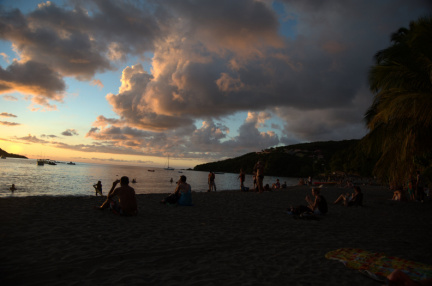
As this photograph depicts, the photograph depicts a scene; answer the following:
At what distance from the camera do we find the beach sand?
386 cm

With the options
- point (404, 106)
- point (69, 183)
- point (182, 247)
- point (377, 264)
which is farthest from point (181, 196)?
point (69, 183)

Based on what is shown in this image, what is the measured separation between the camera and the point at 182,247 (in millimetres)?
5332

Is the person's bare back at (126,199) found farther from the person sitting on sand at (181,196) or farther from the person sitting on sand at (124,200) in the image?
the person sitting on sand at (181,196)

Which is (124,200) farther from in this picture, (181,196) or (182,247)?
(182,247)

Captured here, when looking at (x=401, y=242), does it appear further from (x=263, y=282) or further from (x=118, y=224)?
(x=118, y=224)

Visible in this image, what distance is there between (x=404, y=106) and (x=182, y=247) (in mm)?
8134

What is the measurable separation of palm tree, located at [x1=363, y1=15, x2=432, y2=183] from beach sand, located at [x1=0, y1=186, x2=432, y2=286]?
2.51 m

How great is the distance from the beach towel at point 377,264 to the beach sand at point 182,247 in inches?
7.4

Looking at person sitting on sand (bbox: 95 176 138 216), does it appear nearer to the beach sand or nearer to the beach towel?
the beach sand

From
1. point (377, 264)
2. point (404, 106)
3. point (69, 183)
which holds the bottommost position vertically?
point (69, 183)

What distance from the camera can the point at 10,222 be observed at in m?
6.66

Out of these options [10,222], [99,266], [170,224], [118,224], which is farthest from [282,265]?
[10,222]

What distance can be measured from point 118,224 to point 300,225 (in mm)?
5560

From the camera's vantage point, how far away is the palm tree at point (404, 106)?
27.4 feet
